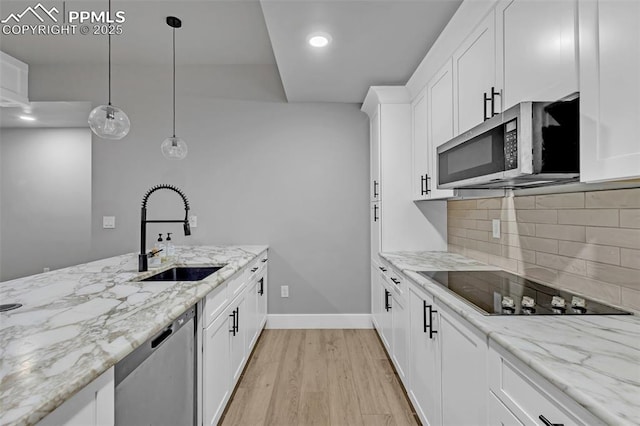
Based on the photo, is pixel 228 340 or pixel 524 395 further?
pixel 228 340

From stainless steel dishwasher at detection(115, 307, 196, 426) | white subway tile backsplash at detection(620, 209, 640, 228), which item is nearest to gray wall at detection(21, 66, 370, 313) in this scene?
stainless steel dishwasher at detection(115, 307, 196, 426)

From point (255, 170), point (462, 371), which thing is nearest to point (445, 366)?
point (462, 371)

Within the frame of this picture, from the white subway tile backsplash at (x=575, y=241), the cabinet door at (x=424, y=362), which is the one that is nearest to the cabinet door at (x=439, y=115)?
the white subway tile backsplash at (x=575, y=241)

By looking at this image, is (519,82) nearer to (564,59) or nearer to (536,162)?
(564,59)

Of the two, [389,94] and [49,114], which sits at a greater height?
[49,114]

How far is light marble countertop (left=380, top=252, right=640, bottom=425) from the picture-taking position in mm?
655

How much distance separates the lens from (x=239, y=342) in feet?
7.60

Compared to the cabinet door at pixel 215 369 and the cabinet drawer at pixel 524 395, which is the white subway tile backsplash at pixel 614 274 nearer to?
the cabinet drawer at pixel 524 395

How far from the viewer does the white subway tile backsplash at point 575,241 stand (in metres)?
1.22

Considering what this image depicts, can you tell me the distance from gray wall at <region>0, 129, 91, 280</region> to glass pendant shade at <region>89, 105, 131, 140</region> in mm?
3391

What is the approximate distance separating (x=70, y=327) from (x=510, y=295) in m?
1.66

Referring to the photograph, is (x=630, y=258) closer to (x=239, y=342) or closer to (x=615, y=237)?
(x=615, y=237)

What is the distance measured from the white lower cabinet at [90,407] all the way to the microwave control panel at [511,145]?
1437 mm

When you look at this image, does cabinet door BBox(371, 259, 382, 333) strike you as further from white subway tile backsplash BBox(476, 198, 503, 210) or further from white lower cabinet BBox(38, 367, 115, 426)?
white lower cabinet BBox(38, 367, 115, 426)
